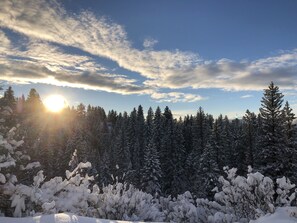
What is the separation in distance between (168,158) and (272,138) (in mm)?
35645

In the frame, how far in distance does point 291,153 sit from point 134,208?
26.4 m

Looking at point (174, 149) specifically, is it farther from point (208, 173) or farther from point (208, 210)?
point (208, 210)

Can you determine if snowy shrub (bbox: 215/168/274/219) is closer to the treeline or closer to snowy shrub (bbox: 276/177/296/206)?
snowy shrub (bbox: 276/177/296/206)

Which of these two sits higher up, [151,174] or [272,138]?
[272,138]

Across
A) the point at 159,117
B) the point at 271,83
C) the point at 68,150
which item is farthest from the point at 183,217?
the point at 159,117

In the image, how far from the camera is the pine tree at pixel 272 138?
31.3 meters

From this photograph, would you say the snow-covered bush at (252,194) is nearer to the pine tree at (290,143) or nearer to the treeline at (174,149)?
the treeline at (174,149)

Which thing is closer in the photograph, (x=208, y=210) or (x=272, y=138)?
(x=208, y=210)

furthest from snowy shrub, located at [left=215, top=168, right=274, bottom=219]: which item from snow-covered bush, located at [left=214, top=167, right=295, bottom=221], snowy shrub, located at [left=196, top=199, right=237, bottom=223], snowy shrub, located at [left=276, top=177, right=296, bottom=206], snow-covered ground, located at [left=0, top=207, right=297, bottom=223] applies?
snow-covered ground, located at [left=0, top=207, right=297, bottom=223]

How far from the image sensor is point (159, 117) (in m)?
92.6

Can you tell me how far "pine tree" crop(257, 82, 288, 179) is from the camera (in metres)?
31.3

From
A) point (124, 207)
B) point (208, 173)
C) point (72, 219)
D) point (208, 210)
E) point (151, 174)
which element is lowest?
point (151, 174)

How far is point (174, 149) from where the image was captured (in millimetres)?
67875

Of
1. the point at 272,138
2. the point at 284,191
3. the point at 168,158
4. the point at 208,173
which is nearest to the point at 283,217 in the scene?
the point at 284,191
